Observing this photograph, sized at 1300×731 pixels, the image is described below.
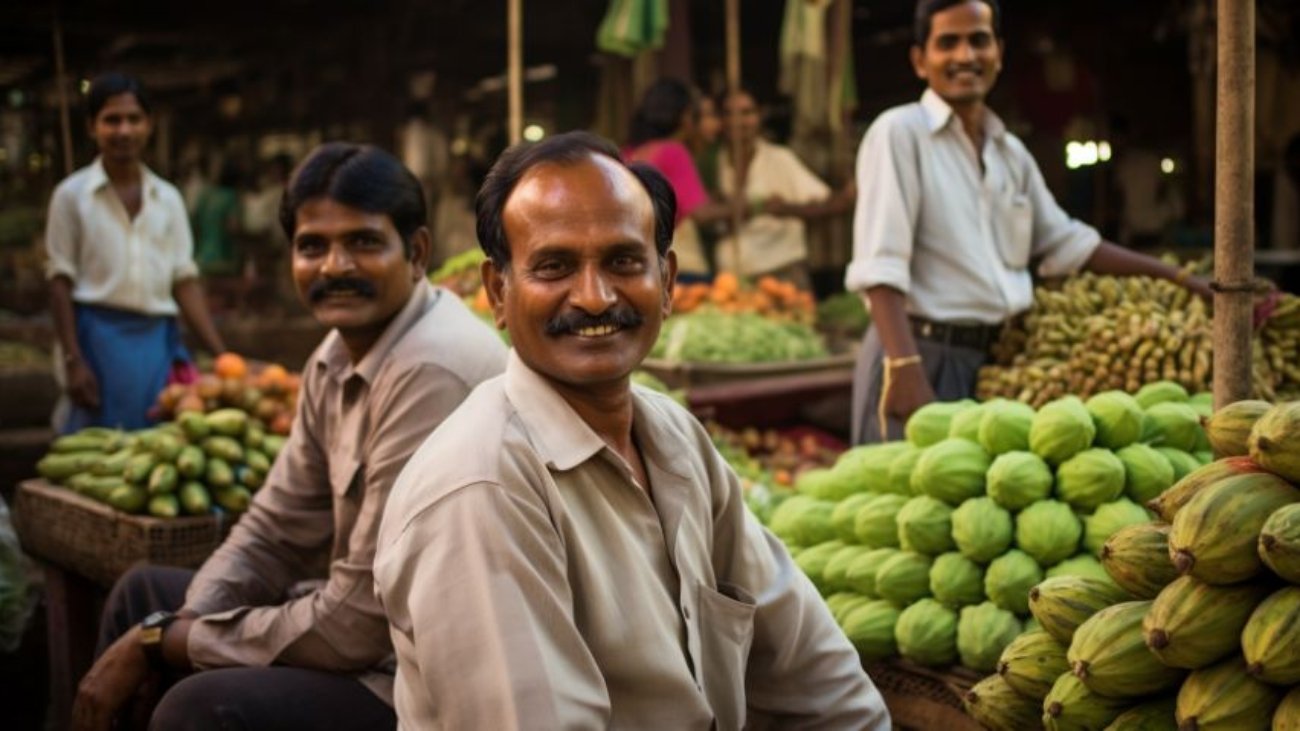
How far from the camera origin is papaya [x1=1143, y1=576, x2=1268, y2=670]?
73.3 inches

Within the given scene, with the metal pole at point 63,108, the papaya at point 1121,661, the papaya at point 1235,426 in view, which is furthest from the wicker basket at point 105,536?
the metal pole at point 63,108

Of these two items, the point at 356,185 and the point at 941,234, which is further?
the point at 941,234

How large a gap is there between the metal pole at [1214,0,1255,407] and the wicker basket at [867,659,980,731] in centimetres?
71

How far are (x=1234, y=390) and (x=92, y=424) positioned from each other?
4.76 metres

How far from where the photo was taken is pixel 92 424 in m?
5.82

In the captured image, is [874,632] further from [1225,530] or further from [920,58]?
[920,58]

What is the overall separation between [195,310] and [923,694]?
174 inches

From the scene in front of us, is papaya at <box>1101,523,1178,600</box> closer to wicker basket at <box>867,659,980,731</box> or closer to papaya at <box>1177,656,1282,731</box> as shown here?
papaya at <box>1177,656,1282,731</box>

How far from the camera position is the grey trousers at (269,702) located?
104 inches

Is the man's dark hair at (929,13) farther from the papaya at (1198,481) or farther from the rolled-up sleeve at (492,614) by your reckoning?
the rolled-up sleeve at (492,614)

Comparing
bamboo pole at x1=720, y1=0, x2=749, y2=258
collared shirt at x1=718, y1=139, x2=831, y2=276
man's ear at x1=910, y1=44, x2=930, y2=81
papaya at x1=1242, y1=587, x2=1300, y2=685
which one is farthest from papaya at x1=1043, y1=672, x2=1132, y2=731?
collared shirt at x1=718, y1=139, x2=831, y2=276

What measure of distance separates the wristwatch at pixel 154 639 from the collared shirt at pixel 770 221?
5430 mm

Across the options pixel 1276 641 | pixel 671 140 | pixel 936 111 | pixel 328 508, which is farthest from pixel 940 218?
pixel 671 140

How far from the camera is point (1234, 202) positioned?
242 centimetres
